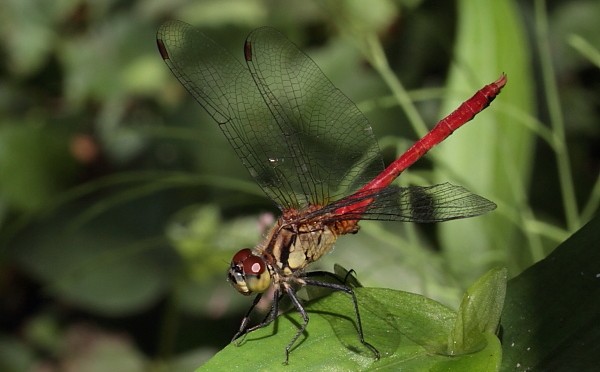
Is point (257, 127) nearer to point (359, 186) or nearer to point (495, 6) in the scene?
Answer: point (359, 186)

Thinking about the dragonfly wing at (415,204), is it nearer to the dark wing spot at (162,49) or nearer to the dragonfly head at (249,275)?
the dragonfly head at (249,275)

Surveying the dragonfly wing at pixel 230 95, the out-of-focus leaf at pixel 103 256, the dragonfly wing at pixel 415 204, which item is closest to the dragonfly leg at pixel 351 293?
the dragonfly wing at pixel 415 204

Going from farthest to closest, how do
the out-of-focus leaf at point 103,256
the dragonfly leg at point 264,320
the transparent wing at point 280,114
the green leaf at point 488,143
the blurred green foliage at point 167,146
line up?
the out-of-focus leaf at point 103,256, the blurred green foliage at point 167,146, the green leaf at point 488,143, the transparent wing at point 280,114, the dragonfly leg at point 264,320

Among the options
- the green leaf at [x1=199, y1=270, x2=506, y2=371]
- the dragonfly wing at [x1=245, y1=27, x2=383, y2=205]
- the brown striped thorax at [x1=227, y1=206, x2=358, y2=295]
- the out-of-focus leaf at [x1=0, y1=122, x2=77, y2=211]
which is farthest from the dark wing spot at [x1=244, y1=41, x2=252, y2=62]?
the out-of-focus leaf at [x1=0, y1=122, x2=77, y2=211]

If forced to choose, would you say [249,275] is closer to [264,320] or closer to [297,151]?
[264,320]

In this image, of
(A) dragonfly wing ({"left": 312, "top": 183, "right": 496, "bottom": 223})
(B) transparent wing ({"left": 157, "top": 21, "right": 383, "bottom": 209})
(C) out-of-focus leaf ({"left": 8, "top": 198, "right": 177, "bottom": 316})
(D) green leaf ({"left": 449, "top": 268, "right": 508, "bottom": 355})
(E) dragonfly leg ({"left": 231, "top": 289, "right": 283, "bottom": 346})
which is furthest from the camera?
(C) out-of-focus leaf ({"left": 8, "top": 198, "right": 177, "bottom": 316})

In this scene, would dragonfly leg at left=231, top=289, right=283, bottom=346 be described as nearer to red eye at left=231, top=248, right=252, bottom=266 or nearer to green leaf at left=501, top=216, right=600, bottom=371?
red eye at left=231, top=248, right=252, bottom=266
